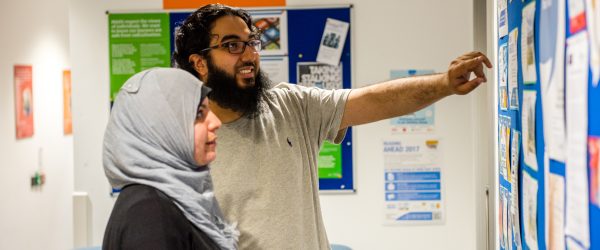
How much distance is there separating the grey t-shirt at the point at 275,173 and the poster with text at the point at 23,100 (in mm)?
4088

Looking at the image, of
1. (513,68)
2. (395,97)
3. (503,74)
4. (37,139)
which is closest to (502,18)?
(503,74)

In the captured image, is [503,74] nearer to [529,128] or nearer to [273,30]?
[529,128]

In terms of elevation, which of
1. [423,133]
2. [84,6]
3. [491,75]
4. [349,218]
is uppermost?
[84,6]

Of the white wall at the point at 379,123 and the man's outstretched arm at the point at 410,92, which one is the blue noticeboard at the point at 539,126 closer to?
the man's outstretched arm at the point at 410,92

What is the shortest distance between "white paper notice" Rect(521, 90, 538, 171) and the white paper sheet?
12cm

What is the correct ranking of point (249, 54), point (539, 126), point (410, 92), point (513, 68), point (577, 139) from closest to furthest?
point (577, 139), point (539, 126), point (513, 68), point (410, 92), point (249, 54)

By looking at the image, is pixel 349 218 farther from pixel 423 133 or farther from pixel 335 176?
pixel 423 133

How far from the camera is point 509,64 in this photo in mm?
1971

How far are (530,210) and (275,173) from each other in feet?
2.74

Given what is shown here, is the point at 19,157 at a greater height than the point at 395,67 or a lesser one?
lesser

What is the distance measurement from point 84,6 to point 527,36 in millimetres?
3033

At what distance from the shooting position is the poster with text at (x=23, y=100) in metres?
6.01

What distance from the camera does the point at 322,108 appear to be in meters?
2.47

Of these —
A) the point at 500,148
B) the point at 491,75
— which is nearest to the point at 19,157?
the point at 491,75
